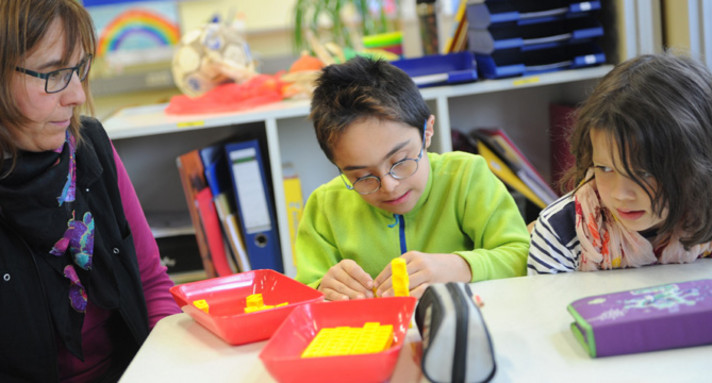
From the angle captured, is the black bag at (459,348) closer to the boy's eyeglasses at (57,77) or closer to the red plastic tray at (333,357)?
the red plastic tray at (333,357)

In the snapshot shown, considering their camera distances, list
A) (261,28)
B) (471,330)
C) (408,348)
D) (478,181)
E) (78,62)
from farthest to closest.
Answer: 1. (261,28)
2. (478,181)
3. (78,62)
4. (408,348)
5. (471,330)

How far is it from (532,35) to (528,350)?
1.46 m

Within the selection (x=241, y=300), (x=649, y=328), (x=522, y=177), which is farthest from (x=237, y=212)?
(x=649, y=328)

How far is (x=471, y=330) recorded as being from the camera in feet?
2.18

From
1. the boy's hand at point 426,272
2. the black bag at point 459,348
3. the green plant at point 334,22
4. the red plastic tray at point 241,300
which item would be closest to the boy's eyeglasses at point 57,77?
the red plastic tray at point 241,300

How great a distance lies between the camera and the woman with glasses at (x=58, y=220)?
1.07 meters

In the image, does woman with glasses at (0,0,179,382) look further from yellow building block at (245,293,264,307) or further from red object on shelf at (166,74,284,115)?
red object on shelf at (166,74,284,115)

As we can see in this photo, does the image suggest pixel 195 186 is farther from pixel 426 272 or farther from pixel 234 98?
A: pixel 426 272

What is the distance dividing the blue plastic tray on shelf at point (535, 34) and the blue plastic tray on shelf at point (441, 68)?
0.06 metres

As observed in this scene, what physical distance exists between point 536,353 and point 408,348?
0.47 ft

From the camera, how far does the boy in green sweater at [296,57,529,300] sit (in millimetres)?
1065

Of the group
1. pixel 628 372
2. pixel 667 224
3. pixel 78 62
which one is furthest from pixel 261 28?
pixel 628 372

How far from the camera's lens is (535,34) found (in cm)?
203

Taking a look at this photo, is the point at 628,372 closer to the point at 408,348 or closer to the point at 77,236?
the point at 408,348
